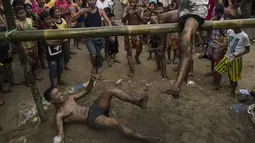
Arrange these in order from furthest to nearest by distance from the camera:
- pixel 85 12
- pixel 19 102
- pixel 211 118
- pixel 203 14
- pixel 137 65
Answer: pixel 137 65, pixel 85 12, pixel 19 102, pixel 211 118, pixel 203 14

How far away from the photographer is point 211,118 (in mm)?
4164

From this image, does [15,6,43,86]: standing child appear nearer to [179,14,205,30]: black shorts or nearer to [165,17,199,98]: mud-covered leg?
[179,14,205,30]: black shorts

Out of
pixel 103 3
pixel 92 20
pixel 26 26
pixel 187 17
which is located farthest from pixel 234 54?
pixel 103 3

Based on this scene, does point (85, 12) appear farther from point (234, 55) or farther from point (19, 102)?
point (234, 55)

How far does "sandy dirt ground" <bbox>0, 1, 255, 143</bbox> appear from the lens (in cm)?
373

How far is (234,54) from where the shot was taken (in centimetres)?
448

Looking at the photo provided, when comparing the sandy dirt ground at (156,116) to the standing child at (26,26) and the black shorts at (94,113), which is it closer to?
the black shorts at (94,113)

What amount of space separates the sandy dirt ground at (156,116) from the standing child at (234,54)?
52 centimetres

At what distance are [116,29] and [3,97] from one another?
10.7ft

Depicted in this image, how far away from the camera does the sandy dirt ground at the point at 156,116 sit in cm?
373

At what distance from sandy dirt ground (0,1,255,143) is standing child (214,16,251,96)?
0.52 metres

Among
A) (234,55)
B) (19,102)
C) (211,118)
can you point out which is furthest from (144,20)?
(19,102)

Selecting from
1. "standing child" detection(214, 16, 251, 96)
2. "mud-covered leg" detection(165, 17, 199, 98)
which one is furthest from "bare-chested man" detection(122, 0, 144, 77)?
"mud-covered leg" detection(165, 17, 199, 98)

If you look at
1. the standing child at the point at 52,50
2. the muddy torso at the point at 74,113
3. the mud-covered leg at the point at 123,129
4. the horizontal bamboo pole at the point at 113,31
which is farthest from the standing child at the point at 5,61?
the mud-covered leg at the point at 123,129
